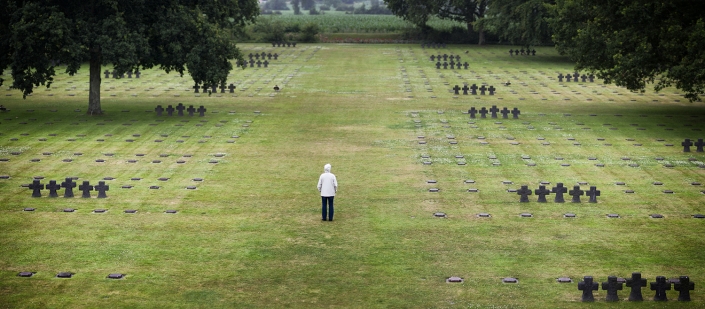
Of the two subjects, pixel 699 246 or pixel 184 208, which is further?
pixel 184 208

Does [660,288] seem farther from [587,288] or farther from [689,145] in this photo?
[689,145]

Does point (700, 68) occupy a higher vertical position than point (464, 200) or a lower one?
higher

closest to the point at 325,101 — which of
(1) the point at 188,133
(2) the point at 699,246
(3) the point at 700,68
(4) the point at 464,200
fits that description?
(1) the point at 188,133

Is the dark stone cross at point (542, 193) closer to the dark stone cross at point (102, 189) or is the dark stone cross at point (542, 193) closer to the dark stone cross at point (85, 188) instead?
the dark stone cross at point (102, 189)

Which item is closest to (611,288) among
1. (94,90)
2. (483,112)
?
(483,112)

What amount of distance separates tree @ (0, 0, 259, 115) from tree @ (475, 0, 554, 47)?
1493 inches

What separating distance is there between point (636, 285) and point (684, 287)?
84 cm

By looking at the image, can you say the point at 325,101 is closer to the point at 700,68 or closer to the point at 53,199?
the point at 700,68

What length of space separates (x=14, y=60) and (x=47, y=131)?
11.2 feet

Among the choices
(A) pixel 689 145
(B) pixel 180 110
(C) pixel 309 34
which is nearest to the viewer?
(A) pixel 689 145

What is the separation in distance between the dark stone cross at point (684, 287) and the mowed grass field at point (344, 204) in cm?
18

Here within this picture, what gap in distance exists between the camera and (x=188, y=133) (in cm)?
3788

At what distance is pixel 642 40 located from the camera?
39781 mm

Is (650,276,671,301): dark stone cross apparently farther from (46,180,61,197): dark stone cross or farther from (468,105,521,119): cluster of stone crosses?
(468,105,521,119): cluster of stone crosses
